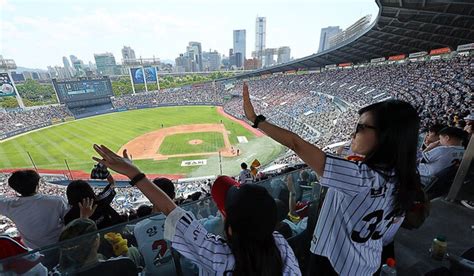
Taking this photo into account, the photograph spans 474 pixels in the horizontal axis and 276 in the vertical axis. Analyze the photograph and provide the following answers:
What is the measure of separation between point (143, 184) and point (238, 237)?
1.65ft

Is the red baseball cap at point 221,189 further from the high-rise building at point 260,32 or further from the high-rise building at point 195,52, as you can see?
the high-rise building at point 260,32

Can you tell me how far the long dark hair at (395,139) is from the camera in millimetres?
1214

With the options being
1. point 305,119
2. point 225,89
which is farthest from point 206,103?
point 305,119

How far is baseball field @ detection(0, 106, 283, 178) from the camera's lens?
19.9 meters

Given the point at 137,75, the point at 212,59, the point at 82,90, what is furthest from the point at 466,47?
the point at 212,59

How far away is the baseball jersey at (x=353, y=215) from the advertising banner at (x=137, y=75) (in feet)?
199

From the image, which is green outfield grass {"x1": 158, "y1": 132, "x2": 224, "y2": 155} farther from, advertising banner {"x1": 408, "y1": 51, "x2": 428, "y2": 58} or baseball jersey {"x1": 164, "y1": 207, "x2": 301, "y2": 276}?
advertising banner {"x1": 408, "y1": 51, "x2": 428, "y2": 58}

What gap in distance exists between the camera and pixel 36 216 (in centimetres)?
235

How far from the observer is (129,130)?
1211 inches

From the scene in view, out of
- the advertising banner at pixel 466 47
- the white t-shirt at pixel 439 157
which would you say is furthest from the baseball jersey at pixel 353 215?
the advertising banner at pixel 466 47

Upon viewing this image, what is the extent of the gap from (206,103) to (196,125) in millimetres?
18469

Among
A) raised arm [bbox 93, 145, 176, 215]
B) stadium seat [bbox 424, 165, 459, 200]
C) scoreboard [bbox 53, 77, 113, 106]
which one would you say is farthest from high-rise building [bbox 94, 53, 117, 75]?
raised arm [bbox 93, 145, 176, 215]

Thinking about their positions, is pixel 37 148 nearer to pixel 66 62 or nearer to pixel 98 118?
pixel 98 118

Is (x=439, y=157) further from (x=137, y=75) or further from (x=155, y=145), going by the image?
(x=137, y=75)
